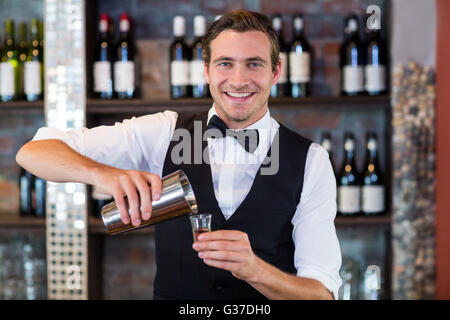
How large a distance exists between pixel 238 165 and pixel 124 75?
1.05m

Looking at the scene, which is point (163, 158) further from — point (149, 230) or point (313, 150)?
point (149, 230)

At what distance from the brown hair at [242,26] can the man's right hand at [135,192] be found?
0.51 m

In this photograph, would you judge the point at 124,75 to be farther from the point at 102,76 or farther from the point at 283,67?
the point at 283,67

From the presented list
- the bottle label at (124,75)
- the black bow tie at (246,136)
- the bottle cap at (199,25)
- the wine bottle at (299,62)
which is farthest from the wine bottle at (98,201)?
the black bow tie at (246,136)

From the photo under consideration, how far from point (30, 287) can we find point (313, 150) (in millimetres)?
1677

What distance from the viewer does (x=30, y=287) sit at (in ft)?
8.45

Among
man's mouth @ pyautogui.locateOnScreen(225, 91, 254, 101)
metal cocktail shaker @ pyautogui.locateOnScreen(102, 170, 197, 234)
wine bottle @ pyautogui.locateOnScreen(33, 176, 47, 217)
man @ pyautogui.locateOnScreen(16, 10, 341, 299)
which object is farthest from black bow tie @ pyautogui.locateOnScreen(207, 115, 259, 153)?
wine bottle @ pyautogui.locateOnScreen(33, 176, 47, 217)

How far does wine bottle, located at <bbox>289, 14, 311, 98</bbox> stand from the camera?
7.82 feet

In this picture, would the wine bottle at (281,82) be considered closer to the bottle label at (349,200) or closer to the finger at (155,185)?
the bottle label at (349,200)

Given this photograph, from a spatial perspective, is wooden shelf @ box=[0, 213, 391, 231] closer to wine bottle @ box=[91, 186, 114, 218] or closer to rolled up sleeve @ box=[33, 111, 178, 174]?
wine bottle @ box=[91, 186, 114, 218]

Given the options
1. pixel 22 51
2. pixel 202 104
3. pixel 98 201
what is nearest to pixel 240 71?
pixel 202 104

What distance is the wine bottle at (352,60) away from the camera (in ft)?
7.77

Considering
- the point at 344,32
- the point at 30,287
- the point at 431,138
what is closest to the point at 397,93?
the point at 431,138

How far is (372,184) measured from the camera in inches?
101
